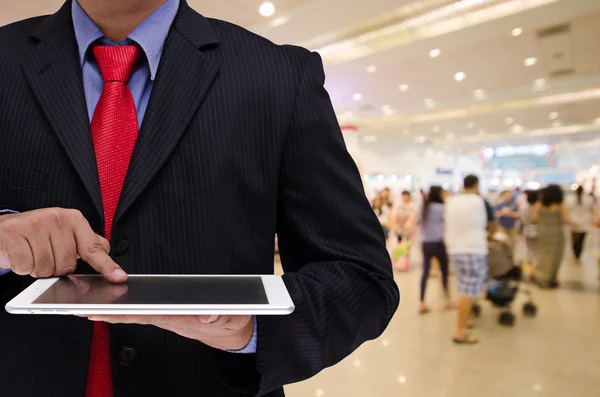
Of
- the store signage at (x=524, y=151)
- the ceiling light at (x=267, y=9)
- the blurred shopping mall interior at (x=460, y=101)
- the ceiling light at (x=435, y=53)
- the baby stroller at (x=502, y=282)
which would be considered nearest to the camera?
the blurred shopping mall interior at (x=460, y=101)

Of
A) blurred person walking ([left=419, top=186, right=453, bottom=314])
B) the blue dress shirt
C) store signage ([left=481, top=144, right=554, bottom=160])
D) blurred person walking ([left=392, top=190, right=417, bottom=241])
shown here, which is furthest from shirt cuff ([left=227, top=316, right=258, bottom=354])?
store signage ([left=481, top=144, right=554, bottom=160])

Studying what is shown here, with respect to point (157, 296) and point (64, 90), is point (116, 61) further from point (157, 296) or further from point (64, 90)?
point (157, 296)

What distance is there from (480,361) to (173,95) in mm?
4015

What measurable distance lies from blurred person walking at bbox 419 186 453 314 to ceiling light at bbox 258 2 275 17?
10.6 ft

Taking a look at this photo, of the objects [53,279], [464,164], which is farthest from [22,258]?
[464,164]

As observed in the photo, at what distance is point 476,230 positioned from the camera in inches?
173

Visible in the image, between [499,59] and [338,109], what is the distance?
5307mm

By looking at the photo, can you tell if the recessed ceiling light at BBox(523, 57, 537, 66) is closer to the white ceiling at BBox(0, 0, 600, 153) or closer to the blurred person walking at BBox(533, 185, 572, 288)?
the white ceiling at BBox(0, 0, 600, 153)

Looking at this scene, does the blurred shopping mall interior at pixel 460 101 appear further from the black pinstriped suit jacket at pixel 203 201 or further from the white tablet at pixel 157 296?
the white tablet at pixel 157 296

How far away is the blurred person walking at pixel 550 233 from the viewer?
6.26 m

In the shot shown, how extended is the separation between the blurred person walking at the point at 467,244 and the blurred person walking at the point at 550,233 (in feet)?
7.88

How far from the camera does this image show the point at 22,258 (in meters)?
0.52

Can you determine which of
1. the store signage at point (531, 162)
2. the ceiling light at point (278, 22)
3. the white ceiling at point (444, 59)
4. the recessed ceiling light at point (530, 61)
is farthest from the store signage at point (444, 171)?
the ceiling light at point (278, 22)

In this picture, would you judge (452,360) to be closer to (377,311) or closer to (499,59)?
(377,311)
